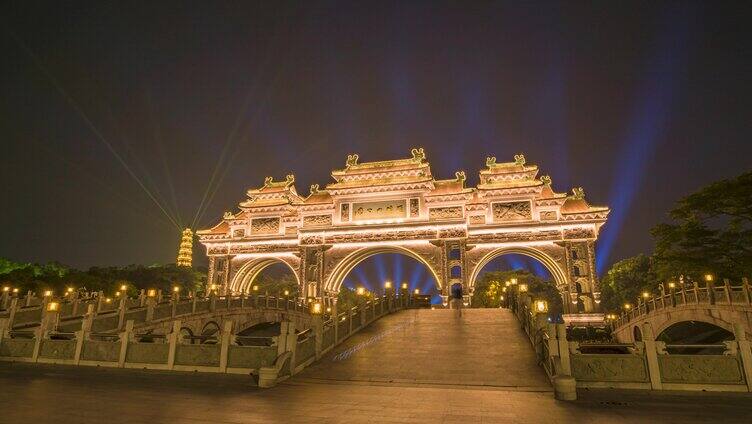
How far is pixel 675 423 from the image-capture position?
6.47 m

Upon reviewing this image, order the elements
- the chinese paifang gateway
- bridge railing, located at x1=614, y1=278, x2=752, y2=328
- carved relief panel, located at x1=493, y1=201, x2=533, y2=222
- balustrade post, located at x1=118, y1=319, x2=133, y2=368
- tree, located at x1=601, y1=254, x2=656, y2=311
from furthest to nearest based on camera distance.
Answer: tree, located at x1=601, y1=254, x2=656, y2=311, carved relief panel, located at x1=493, y1=201, x2=533, y2=222, the chinese paifang gateway, bridge railing, located at x1=614, y1=278, x2=752, y2=328, balustrade post, located at x1=118, y1=319, x2=133, y2=368

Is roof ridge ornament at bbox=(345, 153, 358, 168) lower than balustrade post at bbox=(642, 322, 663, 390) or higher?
higher

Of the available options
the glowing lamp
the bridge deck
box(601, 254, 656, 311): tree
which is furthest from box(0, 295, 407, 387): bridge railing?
box(601, 254, 656, 311): tree

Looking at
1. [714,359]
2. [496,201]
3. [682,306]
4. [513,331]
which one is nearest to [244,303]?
[513,331]

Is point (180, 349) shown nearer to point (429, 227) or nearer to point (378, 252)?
point (429, 227)

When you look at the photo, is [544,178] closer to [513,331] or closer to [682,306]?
[682,306]

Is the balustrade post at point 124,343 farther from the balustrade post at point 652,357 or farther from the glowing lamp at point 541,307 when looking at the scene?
the balustrade post at point 652,357

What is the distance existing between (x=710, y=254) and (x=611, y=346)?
2057cm

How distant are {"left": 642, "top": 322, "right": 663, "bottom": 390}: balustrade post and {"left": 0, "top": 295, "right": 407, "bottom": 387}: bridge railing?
27.2ft

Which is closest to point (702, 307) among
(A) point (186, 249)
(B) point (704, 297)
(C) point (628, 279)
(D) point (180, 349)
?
(B) point (704, 297)

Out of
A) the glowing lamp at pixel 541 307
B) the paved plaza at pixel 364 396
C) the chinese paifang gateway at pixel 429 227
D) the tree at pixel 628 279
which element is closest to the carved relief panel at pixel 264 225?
the chinese paifang gateway at pixel 429 227

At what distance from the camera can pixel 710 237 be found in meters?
24.7

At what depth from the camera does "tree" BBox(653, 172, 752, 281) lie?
23.1 metres

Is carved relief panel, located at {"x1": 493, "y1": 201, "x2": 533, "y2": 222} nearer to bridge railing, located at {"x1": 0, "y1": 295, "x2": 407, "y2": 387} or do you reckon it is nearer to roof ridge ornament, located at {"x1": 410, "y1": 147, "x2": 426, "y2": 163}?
roof ridge ornament, located at {"x1": 410, "y1": 147, "x2": 426, "y2": 163}
